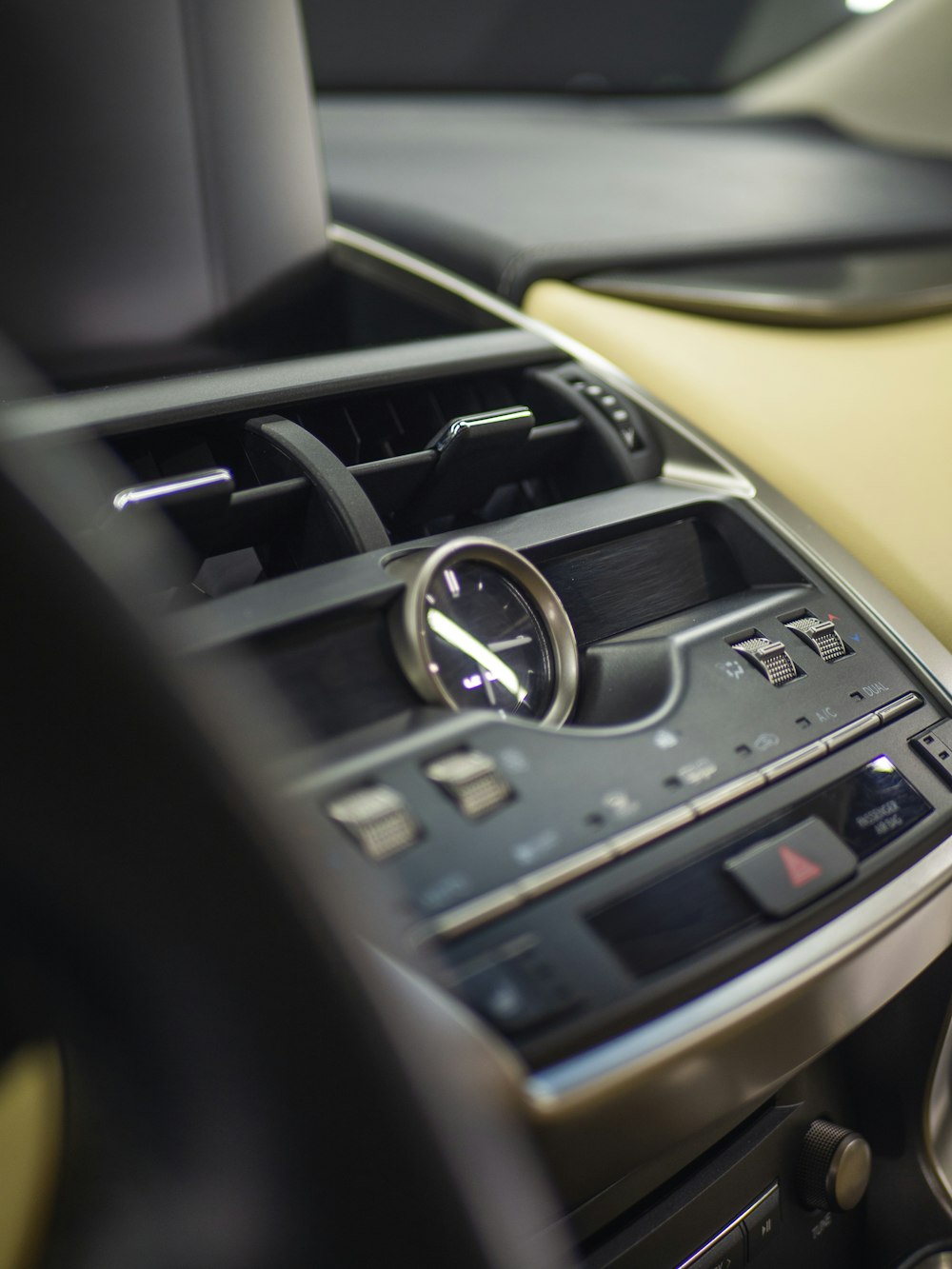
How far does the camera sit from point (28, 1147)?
0.54 m

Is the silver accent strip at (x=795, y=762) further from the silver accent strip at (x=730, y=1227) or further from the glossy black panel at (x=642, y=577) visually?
the silver accent strip at (x=730, y=1227)

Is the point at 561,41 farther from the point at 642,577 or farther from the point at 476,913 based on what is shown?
the point at 476,913

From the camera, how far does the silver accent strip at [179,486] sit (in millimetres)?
643

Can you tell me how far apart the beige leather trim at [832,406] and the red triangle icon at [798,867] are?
1.14 feet

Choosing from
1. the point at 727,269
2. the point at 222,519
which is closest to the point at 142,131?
the point at 222,519

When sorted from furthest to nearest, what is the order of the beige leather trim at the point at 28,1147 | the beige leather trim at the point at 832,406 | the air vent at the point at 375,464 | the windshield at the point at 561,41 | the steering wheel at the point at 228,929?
the windshield at the point at 561,41 → the beige leather trim at the point at 832,406 → the air vent at the point at 375,464 → the beige leather trim at the point at 28,1147 → the steering wheel at the point at 228,929

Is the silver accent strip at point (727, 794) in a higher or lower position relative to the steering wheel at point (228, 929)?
lower

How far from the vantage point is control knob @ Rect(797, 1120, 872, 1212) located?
2.70ft

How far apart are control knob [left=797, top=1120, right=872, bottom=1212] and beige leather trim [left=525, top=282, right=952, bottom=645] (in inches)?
16.1

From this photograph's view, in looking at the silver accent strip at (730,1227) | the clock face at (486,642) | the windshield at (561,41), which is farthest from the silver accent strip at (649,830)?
the windshield at (561,41)

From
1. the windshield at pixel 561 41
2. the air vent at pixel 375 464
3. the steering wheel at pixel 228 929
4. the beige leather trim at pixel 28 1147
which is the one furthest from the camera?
the windshield at pixel 561 41

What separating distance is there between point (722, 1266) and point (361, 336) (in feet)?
3.13

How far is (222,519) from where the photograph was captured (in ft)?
2.32

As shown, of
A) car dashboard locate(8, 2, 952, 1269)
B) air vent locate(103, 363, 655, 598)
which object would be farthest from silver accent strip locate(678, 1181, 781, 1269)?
air vent locate(103, 363, 655, 598)
